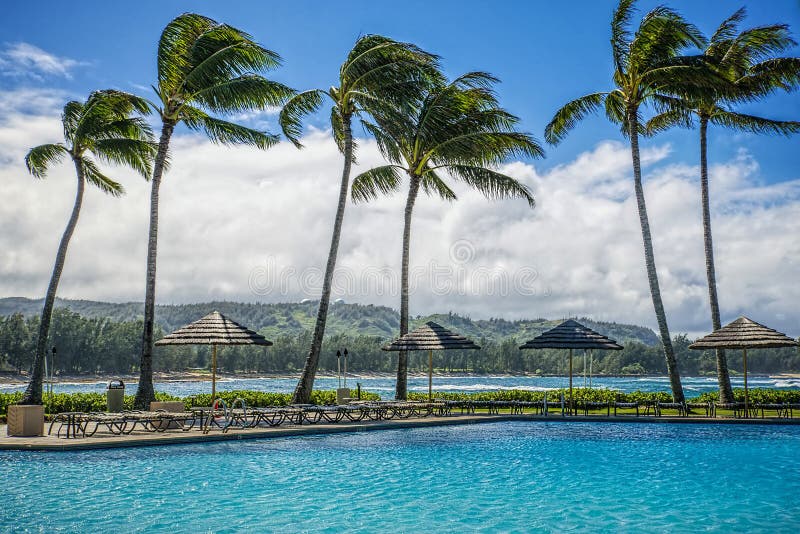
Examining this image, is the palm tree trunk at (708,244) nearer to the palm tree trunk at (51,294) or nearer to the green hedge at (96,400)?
the green hedge at (96,400)

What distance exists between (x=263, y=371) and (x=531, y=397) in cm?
11029

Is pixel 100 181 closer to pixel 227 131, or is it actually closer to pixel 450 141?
pixel 227 131

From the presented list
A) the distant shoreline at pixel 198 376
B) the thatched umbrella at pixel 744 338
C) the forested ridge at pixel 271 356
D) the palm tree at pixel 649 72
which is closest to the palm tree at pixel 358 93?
the palm tree at pixel 649 72

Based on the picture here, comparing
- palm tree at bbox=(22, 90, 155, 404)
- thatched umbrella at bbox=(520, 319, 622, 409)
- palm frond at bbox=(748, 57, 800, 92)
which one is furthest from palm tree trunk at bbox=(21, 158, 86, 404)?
palm frond at bbox=(748, 57, 800, 92)

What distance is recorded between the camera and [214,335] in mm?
16500

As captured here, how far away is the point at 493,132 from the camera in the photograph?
21641mm

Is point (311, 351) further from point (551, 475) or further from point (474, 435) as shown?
point (551, 475)

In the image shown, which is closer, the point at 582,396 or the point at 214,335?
the point at 214,335

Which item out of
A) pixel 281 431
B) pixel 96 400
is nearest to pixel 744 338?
pixel 281 431

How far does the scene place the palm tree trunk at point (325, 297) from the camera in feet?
63.7

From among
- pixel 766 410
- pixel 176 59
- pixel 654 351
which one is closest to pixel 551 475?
pixel 766 410

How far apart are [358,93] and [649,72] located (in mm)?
7700

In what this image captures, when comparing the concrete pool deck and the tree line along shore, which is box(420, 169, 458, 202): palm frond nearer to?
the concrete pool deck

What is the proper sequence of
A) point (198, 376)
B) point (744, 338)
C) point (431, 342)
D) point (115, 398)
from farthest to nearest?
point (198, 376) → point (431, 342) → point (744, 338) → point (115, 398)
